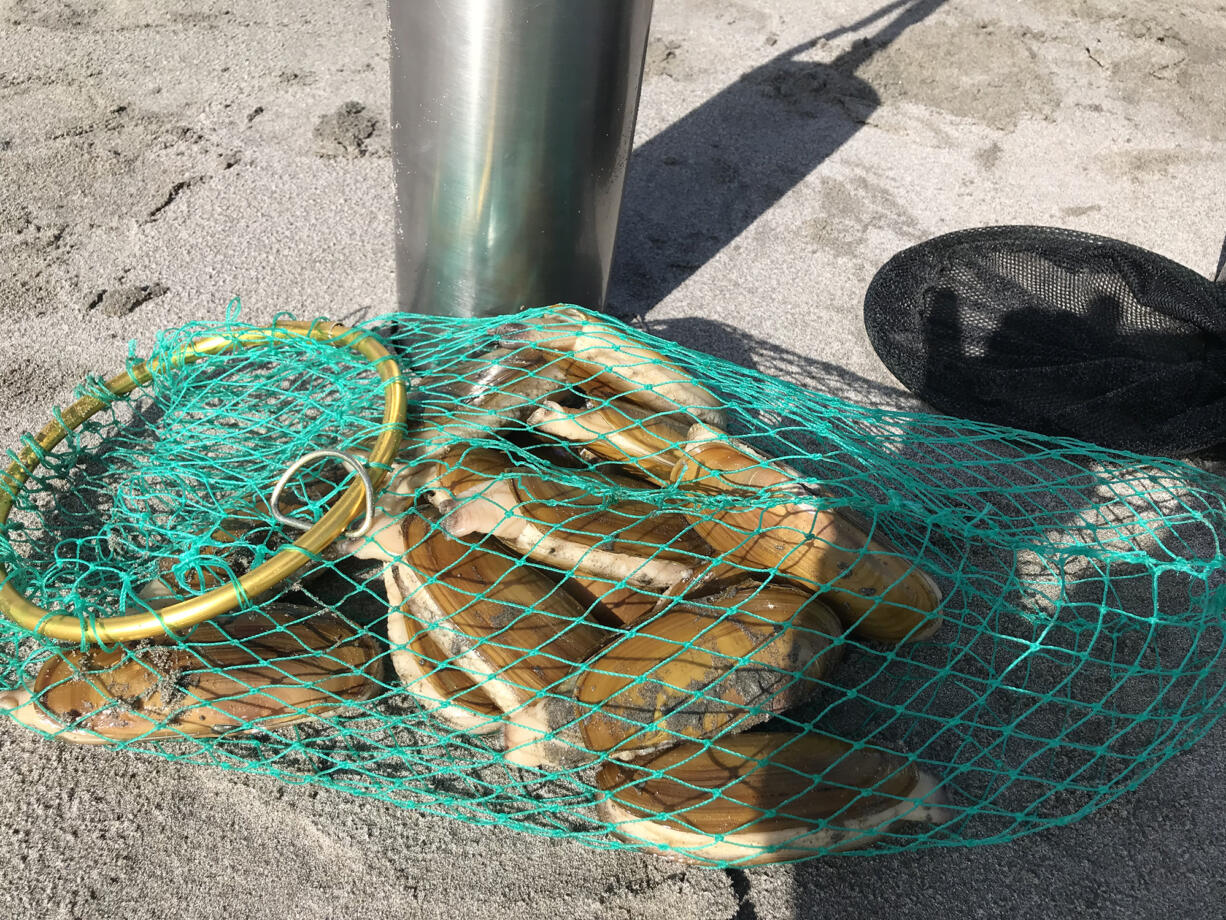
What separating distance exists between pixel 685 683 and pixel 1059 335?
1.86m

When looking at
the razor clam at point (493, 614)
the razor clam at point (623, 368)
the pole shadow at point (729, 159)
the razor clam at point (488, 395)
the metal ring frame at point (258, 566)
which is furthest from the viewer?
the pole shadow at point (729, 159)

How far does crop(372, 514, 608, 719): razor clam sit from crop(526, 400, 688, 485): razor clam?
0.30 meters

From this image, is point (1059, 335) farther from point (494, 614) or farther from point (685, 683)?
point (494, 614)

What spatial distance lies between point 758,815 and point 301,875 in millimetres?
781

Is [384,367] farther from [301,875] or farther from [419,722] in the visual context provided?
[301,875]

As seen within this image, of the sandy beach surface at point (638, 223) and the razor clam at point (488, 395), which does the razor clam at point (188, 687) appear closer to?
the sandy beach surface at point (638, 223)

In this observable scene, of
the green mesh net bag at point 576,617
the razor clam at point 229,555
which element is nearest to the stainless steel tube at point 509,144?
the green mesh net bag at point 576,617

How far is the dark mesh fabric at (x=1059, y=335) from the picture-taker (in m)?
2.53

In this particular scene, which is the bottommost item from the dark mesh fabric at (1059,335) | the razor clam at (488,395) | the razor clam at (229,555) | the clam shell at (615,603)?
the razor clam at (229,555)

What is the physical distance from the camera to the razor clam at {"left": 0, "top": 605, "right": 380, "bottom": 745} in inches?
Result: 63.6

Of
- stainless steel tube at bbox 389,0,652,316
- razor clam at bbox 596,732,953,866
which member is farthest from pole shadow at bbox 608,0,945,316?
razor clam at bbox 596,732,953,866

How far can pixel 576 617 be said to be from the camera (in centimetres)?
170

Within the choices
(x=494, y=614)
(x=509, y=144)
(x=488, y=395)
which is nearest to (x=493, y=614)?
(x=494, y=614)

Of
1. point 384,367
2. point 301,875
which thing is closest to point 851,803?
point 301,875
